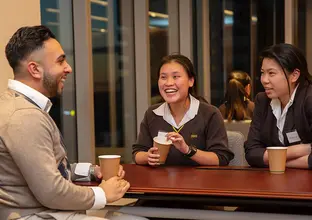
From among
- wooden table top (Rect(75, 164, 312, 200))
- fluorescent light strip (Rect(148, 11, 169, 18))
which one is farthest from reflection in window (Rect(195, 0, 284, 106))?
wooden table top (Rect(75, 164, 312, 200))

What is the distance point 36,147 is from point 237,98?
132 inches

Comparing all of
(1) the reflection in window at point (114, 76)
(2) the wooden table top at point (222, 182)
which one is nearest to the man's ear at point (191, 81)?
(2) the wooden table top at point (222, 182)

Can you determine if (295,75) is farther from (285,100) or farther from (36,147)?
(36,147)

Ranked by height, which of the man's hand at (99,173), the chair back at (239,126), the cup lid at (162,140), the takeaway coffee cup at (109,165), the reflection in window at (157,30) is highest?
the reflection in window at (157,30)

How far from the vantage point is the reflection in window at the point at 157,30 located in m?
6.87

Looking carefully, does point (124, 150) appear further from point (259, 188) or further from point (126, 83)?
point (259, 188)

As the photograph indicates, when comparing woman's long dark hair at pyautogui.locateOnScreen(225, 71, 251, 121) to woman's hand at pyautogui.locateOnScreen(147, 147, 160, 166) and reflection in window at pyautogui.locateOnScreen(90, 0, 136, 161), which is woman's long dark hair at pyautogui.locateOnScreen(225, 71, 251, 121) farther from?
woman's hand at pyautogui.locateOnScreen(147, 147, 160, 166)

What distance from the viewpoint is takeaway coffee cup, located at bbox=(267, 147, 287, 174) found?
2.23 m

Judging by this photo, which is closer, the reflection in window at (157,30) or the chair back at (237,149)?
the chair back at (237,149)

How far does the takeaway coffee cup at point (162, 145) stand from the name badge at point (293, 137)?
594 mm

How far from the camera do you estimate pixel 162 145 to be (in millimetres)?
2504

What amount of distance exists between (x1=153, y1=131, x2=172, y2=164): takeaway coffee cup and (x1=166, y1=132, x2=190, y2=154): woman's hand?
5 centimetres

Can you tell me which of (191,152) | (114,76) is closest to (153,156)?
(191,152)

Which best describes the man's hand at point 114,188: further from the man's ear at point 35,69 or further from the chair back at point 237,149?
the chair back at point 237,149
